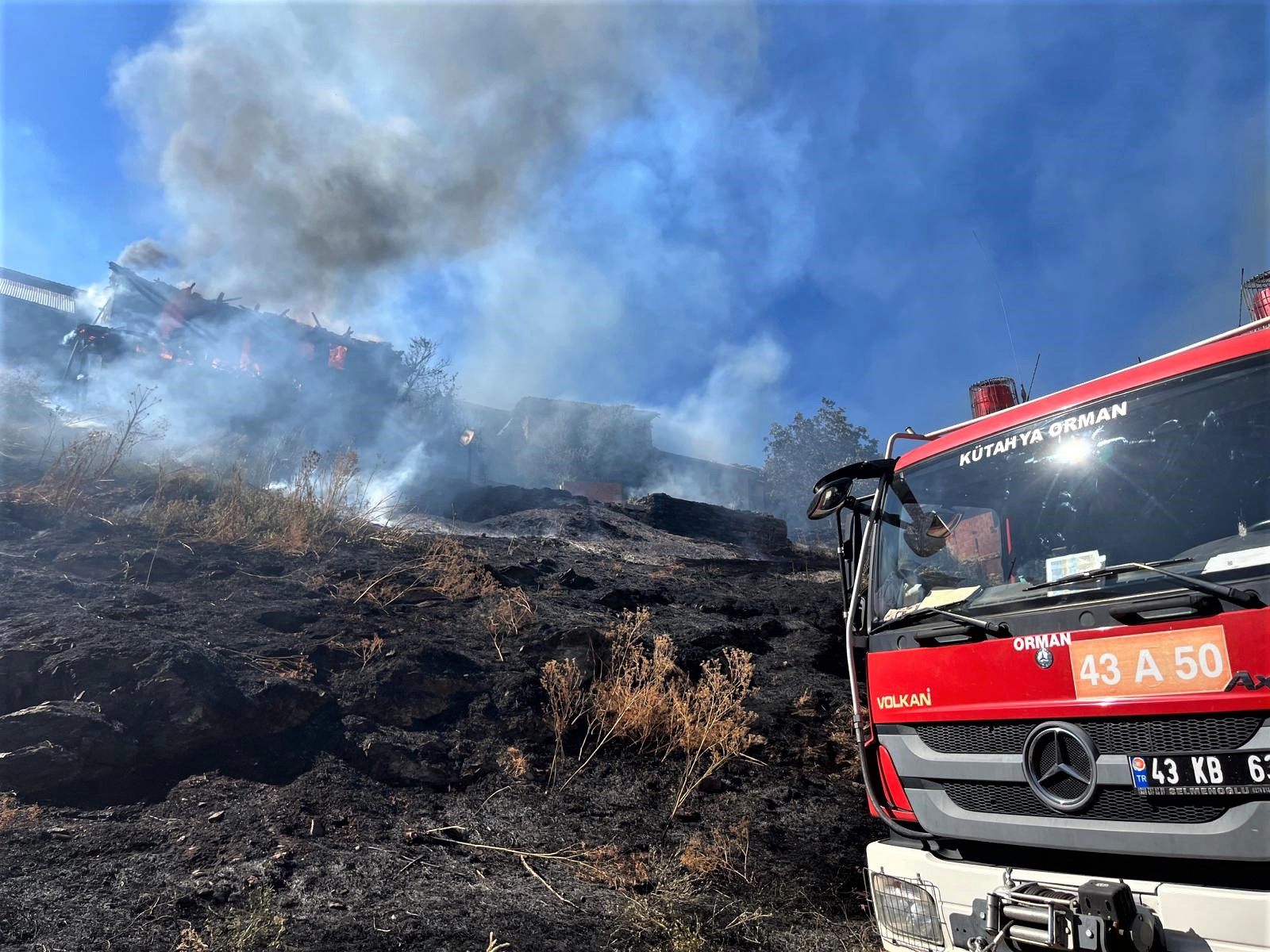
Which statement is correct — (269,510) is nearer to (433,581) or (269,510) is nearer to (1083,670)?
(433,581)

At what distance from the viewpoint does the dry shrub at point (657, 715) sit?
550cm

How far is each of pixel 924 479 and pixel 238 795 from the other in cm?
403

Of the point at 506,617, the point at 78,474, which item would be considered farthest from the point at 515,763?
the point at 78,474

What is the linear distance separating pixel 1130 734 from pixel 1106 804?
0.85 feet

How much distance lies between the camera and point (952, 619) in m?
3.00

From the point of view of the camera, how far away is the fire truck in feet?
7.26

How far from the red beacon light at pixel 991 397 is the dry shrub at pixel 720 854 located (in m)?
2.89

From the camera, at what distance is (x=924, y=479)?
378 cm

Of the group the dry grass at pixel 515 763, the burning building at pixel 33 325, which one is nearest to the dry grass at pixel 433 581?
the dry grass at pixel 515 763

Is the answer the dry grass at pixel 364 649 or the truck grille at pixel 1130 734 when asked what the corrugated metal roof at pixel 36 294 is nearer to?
the dry grass at pixel 364 649

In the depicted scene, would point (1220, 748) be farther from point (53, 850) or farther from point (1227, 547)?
point (53, 850)

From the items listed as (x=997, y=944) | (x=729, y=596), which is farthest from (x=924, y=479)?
(x=729, y=596)

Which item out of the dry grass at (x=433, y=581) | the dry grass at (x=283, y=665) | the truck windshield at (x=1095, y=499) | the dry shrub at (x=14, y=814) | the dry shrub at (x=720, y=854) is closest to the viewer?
the truck windshield at (x=1095, y=499)

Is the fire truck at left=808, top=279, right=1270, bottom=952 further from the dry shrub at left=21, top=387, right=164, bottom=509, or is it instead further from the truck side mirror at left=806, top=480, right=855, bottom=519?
the dry shrub at left=21, top=387, right=164, bottom=509
